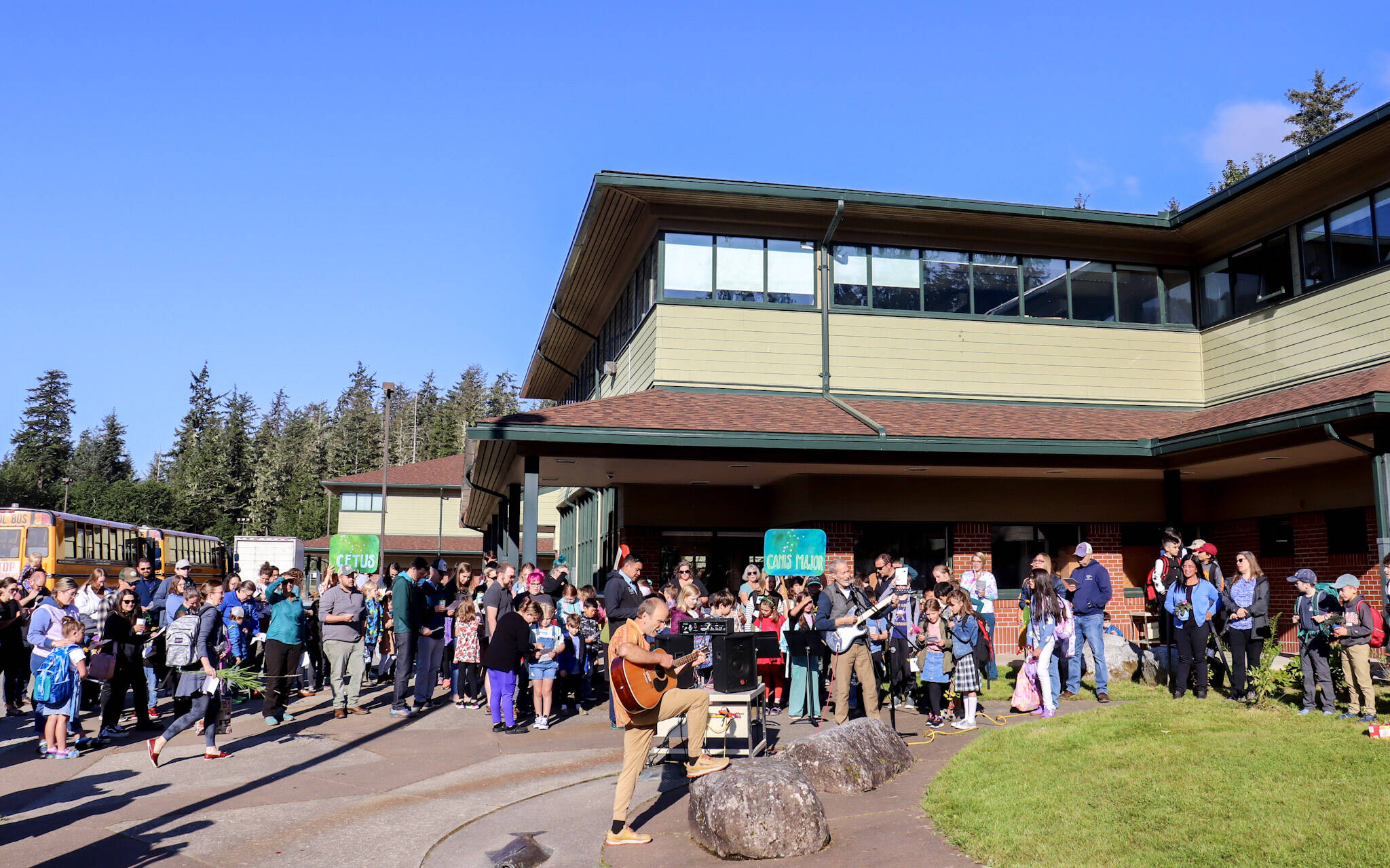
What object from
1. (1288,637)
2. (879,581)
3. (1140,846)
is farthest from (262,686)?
(1288,637)

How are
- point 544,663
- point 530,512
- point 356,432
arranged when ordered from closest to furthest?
point 544,663 < point 530,512 < point 356,432

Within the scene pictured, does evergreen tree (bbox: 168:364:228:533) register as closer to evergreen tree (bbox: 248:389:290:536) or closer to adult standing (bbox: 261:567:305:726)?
evergreen tree (bbox: 248:389:290:536)

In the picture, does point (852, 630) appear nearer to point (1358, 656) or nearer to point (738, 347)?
point (1358, 656)

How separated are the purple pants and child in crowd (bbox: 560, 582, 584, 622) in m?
1.63

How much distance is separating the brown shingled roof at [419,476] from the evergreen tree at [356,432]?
1818 inches

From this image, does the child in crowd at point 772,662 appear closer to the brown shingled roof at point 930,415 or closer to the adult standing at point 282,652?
the brown shingled roof at point 930,415

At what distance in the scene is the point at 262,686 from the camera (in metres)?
12.3

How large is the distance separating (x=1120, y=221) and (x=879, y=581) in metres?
10.6

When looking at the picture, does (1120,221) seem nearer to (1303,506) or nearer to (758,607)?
(1303,506)

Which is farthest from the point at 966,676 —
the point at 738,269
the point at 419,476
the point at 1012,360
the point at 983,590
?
the point at 419,476

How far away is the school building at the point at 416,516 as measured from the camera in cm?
4912

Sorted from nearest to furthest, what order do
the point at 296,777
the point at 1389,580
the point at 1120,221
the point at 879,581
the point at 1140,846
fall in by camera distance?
the point at 1140,846, the point at 296,777, the point at 1389,580, the point at 879,581, the point at 1120,221

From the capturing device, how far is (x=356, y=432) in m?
116

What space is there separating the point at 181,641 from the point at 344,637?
282cm
